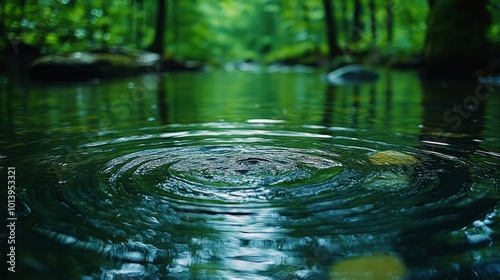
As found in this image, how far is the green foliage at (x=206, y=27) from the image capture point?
1238 cm

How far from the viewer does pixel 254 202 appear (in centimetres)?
228

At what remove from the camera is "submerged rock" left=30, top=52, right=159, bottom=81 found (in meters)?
12.4

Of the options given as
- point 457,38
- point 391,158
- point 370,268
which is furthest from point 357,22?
point 370,268

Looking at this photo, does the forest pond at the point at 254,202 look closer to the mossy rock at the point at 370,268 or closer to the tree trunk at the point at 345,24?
the mossy rock at the point at 370,268

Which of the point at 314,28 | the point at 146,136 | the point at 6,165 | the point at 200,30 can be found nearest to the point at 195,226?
the point at 6,165

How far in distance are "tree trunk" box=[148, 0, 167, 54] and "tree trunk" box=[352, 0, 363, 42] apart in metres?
10.1

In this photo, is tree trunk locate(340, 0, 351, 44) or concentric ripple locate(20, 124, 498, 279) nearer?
concentric ripple locate(20, 124, 498, 279)

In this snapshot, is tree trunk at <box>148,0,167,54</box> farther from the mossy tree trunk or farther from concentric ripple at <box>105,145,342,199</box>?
concentric ripple at <box>105,145,342,199</box>

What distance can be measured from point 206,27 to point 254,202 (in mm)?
33303

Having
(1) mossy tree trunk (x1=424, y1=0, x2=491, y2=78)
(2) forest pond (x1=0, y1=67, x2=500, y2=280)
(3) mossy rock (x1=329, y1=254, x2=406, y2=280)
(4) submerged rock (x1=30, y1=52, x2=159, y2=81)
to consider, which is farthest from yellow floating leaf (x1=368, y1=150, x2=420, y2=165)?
(4) submerged rock (x1=30, y1=52, x2=159, y2=81)

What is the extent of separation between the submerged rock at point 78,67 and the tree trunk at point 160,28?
218 inches

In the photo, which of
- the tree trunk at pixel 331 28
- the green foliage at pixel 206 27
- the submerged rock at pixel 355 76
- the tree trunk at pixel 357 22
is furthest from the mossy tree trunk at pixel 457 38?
the tree trunk at pixel 357 22

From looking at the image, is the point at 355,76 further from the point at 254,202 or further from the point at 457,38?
the point at 254,202

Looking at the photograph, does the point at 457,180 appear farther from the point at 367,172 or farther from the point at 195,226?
the point at 195,226
